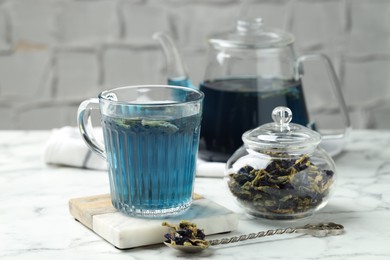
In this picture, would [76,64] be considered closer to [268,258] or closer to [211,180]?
[211,180]

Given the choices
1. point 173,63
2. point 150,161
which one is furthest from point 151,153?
point 173,63

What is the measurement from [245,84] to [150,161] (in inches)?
14.8

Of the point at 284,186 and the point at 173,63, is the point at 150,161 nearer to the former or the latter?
the point at 284,186

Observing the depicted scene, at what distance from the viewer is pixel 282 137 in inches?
41.3

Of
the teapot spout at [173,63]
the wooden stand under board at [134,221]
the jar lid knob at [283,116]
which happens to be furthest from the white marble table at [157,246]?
the teapot spout at [173,63]

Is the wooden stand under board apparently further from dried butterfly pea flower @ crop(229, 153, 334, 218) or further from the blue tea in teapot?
the blue tea in teapot

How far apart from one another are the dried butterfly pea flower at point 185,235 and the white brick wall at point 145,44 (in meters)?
1.27

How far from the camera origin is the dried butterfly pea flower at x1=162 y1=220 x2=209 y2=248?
93cm

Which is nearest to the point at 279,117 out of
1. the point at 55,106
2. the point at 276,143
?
the point at 276,143

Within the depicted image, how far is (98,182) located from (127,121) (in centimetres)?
27

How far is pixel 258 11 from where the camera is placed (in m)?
2.16

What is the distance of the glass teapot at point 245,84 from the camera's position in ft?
4.30

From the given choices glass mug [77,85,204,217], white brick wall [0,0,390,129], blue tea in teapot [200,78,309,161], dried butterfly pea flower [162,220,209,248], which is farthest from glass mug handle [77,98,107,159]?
white brick wall [0,0,390,129]

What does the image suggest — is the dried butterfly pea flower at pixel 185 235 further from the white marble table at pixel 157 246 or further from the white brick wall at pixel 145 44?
the white brick wall at pixel 145 44
